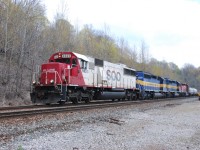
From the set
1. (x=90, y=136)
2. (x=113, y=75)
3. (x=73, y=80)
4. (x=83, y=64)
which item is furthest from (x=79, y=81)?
(x=90, y=136)

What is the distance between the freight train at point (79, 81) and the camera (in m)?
17.2

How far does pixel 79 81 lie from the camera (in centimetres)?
1902

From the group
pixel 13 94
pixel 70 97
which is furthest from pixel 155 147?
pixel 13 94

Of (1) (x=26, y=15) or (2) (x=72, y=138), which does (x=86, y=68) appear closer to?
(1) (x=26, y=15)

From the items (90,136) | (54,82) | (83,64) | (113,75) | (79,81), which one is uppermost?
(83,64)

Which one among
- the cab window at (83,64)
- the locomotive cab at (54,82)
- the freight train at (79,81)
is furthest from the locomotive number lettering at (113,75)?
the locomotive cab at (54,82)

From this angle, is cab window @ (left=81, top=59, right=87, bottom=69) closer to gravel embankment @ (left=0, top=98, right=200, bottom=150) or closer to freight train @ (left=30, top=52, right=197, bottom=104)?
freight train @ (left=30, top=52, right=197, bottom=104)

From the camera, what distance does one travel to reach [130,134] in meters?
8.65

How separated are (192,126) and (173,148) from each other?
430 cm

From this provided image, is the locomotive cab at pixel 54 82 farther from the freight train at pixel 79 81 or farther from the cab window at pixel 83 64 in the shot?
the cab window at pixel 83 64

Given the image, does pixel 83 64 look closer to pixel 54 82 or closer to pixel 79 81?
pixel 79 81

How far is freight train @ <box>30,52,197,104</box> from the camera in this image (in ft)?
56.5

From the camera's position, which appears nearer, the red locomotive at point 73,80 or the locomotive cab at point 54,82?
the locomotive cab at point 54,82

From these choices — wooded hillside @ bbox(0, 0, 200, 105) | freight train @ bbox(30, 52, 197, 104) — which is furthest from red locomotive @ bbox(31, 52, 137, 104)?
wooded hillside @ bbox(0, 0, 200, 105)
